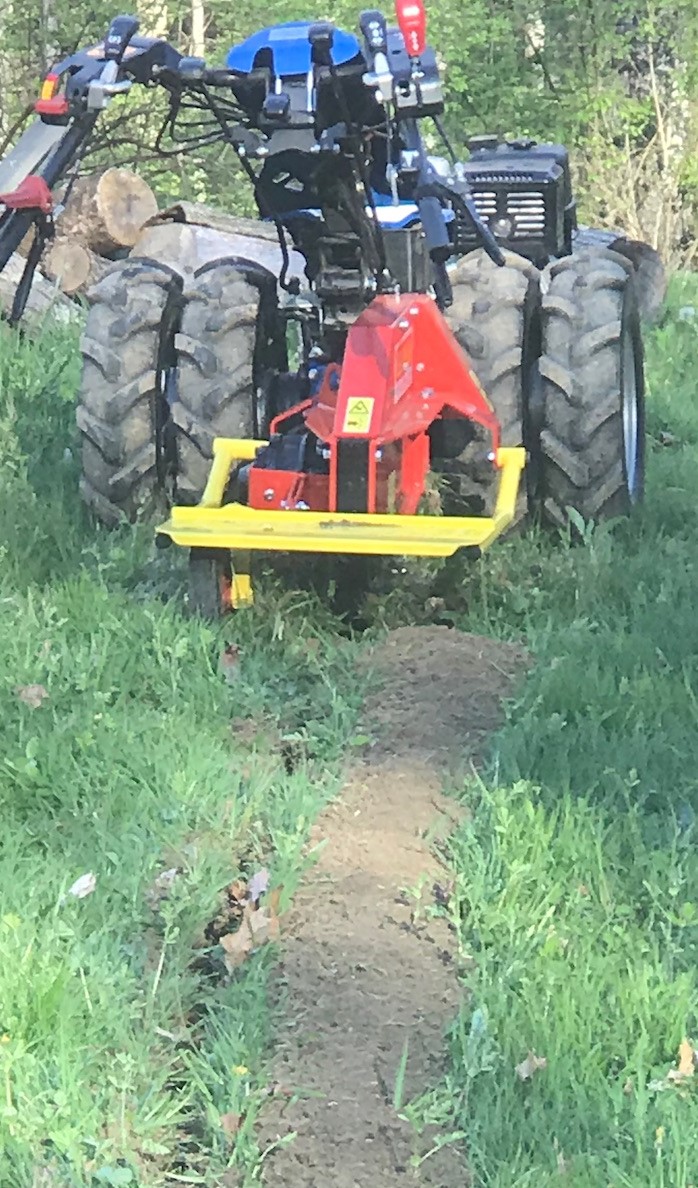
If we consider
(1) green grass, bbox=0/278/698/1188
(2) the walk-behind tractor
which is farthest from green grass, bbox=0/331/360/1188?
(2) the walk-behind tractor

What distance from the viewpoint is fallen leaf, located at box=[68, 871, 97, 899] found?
3273 mm

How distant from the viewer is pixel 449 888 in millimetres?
3359

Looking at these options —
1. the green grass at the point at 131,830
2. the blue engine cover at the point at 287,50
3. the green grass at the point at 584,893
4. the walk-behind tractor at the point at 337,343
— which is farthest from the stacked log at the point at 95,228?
the green grass at the point at 584,893

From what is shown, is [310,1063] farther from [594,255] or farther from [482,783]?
[594,255]

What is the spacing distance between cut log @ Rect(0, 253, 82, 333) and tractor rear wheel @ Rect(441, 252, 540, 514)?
9.67ft

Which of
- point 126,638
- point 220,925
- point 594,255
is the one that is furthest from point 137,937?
point 594,255

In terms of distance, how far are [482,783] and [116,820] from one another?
34.0 inches

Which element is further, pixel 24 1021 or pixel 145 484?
pixel 145 484

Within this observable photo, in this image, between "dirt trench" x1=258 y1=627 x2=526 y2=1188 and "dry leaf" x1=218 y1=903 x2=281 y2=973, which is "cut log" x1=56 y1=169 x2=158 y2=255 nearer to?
"dirt trench" x1=258 y1=627 x2=526 y2=1188

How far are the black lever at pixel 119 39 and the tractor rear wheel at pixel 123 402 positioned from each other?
142cm

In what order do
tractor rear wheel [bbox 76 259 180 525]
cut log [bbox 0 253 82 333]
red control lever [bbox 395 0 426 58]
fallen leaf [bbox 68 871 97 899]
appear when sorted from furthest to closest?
1. cut log [bbox 0 253 82 333]
2. tractor rear wheel [bbox 76 259 180 525]
3. red control lever [bbox 395 0 426 58]
4. fallen leaf [bbox 68 871 97 899]

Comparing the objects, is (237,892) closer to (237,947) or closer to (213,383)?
(237,947)

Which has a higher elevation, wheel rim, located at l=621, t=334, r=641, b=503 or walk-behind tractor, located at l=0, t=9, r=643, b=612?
walk-behind tractor, located at l=0, t=9, r=643, b=612

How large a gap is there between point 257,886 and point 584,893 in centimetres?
70
